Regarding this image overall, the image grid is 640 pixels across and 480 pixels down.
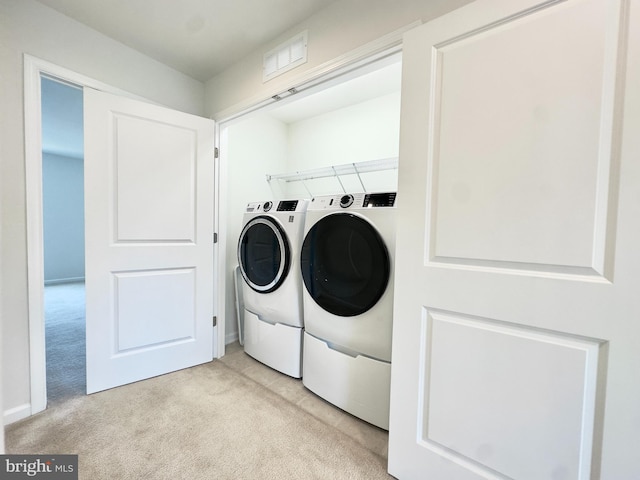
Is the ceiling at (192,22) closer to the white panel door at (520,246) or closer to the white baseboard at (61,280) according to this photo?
the white panel door at (520,246)

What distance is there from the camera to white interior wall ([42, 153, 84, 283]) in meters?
4.94

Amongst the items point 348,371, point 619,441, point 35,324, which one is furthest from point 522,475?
point 35,324

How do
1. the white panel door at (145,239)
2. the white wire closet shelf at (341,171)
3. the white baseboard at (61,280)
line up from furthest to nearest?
the white baseboard at (61,280)
the white wire closet shelf at (341,171)
the white panel door at (145,239)

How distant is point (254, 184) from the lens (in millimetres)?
2779

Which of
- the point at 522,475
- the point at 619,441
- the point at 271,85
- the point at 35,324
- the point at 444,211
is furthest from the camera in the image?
the point at 271,85

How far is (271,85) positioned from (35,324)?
1955 millimetres

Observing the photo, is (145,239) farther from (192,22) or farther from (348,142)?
(348,142)

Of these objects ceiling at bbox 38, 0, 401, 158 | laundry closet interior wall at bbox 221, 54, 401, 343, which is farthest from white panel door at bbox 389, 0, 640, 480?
laundry closet interior wall at bbox 221, 54, 401, 343

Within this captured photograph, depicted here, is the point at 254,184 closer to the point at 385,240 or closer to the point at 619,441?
the point at 385,240

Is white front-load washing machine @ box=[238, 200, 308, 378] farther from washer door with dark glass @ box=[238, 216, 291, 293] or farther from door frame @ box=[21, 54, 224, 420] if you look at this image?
door frame @ box=[21, 54, 224, 420]

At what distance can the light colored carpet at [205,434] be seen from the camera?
1189 mm

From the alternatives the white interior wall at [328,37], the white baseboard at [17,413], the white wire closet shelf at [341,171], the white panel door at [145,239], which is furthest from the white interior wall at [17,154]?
the white wire closet shelf at [341,171]

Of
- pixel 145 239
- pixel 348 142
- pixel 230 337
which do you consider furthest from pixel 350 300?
pixel 348 142

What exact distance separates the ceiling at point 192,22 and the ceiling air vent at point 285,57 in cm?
8
